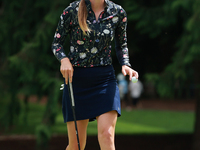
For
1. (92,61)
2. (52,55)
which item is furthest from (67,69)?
(52,55)

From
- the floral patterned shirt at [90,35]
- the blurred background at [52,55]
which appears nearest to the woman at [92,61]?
the floral patterned shirt at [90,35]

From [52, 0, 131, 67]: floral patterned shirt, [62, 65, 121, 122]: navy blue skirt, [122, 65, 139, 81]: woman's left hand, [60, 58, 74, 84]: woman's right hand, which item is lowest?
[62, 65, 121, 122]: navy blue skirt

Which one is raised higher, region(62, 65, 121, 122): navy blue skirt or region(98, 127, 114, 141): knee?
region(62, 65, 121, 122): navy blue skirt

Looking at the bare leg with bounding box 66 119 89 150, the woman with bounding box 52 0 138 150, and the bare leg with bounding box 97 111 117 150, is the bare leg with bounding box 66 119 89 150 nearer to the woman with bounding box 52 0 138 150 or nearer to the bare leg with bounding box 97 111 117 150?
the woman with bounding box 52 0 138 150

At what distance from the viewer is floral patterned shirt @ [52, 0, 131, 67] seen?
290cm

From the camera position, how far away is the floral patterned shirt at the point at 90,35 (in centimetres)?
290

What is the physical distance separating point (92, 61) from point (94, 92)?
255 mm

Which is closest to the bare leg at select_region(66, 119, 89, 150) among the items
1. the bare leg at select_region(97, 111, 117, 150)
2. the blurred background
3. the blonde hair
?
the bare leg at select_region(97, 111, 117, 150)

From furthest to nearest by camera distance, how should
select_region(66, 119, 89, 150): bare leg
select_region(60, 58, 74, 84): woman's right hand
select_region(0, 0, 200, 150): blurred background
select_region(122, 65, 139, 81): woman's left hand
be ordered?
select_region(0, 0, 200, 150): blurred background < select_region(66, 119, 89, 150): bare leg < select_region(122, 65, 139, 81): woman's left hand < select_region(60, 58, 74, 84): woman's right hand

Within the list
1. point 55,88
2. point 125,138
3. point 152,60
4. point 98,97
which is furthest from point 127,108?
point 98,97

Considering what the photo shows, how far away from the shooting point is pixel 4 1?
24.8 ft

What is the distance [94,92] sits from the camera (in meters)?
2.99

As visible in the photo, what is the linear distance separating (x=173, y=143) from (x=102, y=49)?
7331 mm

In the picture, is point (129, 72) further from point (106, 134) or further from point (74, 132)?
point (74, 132)
